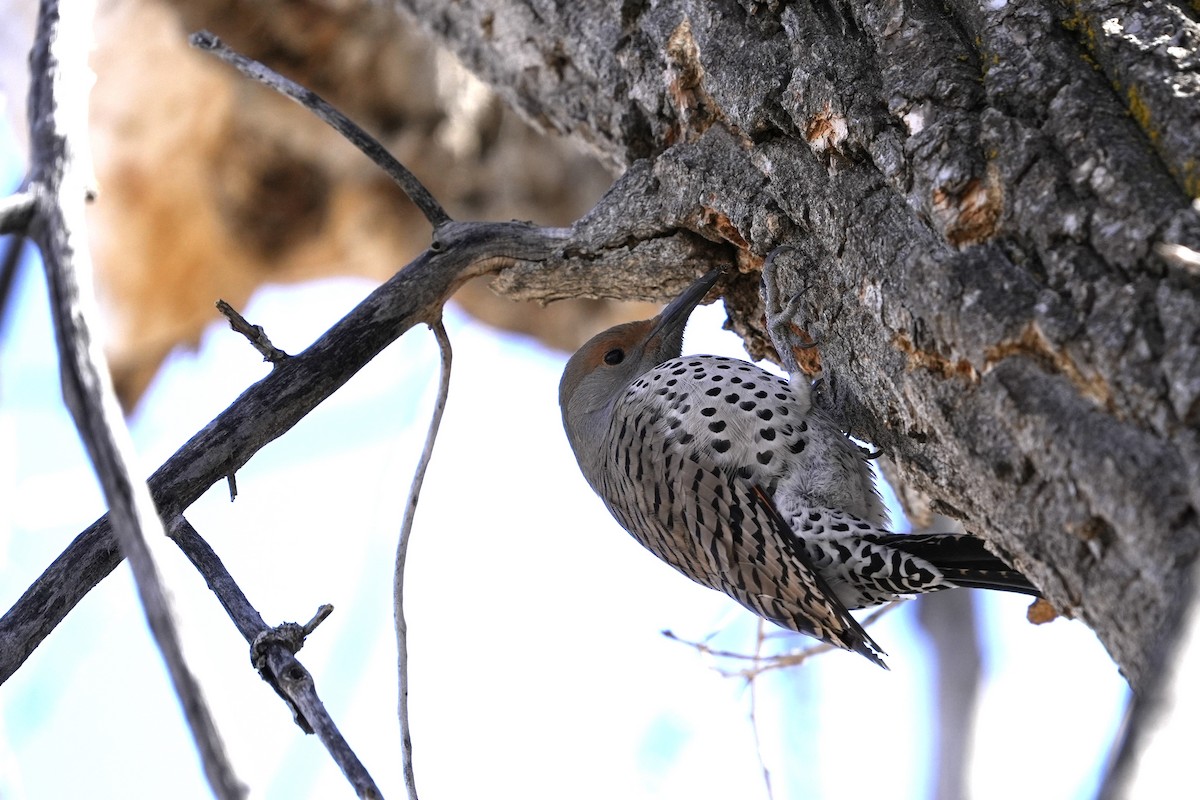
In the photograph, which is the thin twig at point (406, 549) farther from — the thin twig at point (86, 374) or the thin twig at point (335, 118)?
the thin twig at point (86, 374)

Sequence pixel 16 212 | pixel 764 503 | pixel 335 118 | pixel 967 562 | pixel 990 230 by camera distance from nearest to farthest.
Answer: pixel 16 212
pixel 990 230
pixel 967 562
pixel 335 118
pixel 764 503

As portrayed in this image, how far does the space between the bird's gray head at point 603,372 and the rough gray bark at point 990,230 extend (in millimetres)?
964

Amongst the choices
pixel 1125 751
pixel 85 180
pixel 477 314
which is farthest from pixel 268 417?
pixel 477 314

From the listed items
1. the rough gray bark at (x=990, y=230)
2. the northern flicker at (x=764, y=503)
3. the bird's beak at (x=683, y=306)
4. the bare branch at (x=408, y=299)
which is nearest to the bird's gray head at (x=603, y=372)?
the bird's beak at (x=683, y=306)

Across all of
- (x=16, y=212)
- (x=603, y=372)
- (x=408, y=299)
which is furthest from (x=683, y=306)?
(x=16, y=212)

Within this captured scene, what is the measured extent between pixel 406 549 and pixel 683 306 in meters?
1.24

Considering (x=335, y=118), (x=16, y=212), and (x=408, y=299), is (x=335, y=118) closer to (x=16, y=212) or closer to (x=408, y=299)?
(x=408, y=299)

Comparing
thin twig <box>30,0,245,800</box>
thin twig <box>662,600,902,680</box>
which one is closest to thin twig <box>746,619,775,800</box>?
thin twig <box>662,600,902,680</box>

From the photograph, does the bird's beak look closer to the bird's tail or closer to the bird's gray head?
the bird's gray head

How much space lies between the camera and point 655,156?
2820mm

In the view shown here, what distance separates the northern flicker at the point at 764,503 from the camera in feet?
8.79

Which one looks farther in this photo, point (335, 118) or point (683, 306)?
point (683, 306)

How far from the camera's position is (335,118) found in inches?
101

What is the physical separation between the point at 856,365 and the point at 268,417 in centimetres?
122
